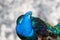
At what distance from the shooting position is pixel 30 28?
2.47ft

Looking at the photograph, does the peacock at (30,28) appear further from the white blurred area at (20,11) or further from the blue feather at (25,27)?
the white blurred area at (20,11)

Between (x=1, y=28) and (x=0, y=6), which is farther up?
(x=0, y=6)

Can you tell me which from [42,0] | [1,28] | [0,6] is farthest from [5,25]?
[42,0]

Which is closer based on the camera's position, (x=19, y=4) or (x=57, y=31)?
(x=57, y=31)

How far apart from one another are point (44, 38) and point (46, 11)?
347mm

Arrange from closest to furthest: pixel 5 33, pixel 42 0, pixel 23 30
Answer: pixel 23 30 → pixel 5 33 → pixel 42 0

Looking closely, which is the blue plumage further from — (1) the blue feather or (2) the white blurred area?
(2) the white blurred area

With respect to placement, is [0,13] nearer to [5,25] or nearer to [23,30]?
[5,25]

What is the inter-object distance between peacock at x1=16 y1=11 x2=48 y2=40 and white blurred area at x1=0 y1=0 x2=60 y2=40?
0.85 ft

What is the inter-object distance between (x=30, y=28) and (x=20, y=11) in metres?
0.36

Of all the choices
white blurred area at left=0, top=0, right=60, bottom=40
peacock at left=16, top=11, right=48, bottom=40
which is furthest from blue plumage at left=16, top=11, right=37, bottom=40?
white blurred area at left=0, top=0, right=60, bottom=40

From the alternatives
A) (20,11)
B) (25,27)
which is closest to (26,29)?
(25,27)

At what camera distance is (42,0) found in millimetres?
1126

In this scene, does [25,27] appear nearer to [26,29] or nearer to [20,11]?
[26,29]
